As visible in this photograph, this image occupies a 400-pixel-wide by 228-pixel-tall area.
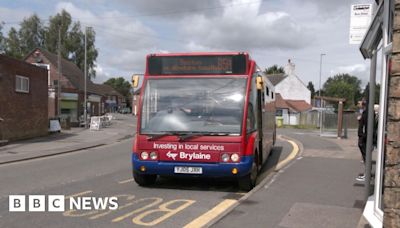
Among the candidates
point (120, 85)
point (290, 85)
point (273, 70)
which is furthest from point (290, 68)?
point (120, 85)

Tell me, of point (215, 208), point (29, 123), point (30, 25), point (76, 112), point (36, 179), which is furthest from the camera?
point (30, 25)

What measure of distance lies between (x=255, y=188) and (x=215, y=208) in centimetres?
166

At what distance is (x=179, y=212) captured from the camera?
21.1 ft

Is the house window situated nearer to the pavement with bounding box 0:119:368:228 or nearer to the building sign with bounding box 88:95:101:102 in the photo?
the pavement with bounding box 0:119:368:228

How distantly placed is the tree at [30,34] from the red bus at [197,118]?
6489 cm

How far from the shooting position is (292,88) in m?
70.4

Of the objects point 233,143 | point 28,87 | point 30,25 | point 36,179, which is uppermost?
point 30,25

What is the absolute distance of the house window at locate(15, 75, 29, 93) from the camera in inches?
852

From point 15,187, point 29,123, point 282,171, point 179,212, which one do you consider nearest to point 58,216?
point 179,212

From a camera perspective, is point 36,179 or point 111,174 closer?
point 36,179

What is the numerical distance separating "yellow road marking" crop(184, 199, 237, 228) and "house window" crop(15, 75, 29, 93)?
17.5m

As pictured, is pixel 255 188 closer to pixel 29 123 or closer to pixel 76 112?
pixel 29 123

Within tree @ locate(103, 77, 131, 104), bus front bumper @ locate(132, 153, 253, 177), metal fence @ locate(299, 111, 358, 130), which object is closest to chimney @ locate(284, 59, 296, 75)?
metal fence @ locate(299, 111, 358, 130)

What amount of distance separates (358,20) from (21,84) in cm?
1959
